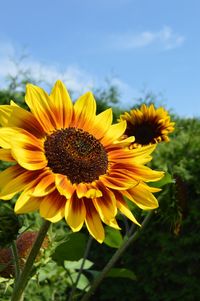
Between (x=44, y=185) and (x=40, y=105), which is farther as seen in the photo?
(x=40, y=105)

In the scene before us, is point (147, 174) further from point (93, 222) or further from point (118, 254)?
point (118, 254)

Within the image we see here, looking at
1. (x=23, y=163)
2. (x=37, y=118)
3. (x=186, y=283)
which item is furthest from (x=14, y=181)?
(x=186, y=283)

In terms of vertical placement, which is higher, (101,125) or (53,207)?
(101,125)

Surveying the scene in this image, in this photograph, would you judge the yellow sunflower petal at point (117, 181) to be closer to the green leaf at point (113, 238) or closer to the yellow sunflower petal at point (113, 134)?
the yellow sunflower petal at point (113, 134)

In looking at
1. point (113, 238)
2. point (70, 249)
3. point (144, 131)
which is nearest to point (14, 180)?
point (70, 249)

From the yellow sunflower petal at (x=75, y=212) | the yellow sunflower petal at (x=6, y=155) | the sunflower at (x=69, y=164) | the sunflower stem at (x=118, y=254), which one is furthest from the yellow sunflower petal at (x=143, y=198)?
the sunflower stem at (x=118, y=254)

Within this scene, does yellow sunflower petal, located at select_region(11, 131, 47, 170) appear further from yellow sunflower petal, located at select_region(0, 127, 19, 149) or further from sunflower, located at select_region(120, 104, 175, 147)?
sunflower, located at select_region(120, 104, 175, 147)
